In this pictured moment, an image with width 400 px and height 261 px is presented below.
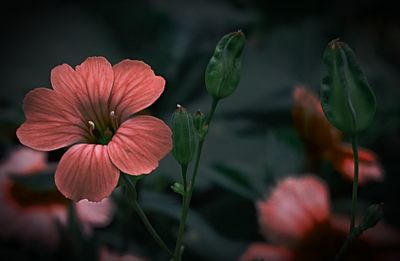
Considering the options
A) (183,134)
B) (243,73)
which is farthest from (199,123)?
(243,73)

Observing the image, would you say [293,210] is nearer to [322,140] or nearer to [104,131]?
[322,140]

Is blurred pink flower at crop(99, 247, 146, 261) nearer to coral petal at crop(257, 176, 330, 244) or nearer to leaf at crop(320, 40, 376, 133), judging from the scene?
coral petal at crop(257, 176, 330, 244)

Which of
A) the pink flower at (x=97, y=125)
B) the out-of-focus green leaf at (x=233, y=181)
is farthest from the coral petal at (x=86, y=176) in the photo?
the out-of-focus green leaf at (x=233, y=181)

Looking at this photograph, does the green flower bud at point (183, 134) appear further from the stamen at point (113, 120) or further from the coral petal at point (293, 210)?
the coral petal at point (293, 210)

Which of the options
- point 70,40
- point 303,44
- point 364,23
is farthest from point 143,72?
point 364,23

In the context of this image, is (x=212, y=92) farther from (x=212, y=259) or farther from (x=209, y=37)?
(x=209, y=37)

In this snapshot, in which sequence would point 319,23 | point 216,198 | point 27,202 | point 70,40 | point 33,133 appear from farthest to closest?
point 319,23, point 70,40, point 216,198, point 27,202, point 33,133

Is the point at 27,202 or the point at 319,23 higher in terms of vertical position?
the point at 319,23
